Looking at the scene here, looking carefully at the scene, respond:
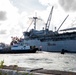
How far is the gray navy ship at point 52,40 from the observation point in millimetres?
141125

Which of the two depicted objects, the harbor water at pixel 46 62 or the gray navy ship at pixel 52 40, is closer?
the harbor water at pixel 46 62

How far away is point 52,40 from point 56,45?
5.19 metres

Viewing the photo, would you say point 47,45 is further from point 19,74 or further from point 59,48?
point 19,74

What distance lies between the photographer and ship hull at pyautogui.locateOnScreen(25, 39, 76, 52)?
464 ft

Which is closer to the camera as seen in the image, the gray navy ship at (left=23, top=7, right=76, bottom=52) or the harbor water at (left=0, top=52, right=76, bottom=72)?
the harbor water at (left=0, top=52, right=76, bottom=72)

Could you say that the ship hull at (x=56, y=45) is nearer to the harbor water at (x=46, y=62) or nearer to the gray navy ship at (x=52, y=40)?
the gray navy ship at (x=52, y=40)

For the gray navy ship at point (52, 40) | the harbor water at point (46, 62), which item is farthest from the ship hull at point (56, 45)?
the harbor water at point (46, 62)

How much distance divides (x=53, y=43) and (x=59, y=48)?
5888 millimetres

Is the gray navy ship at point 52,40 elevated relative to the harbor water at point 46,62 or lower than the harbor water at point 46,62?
elevated

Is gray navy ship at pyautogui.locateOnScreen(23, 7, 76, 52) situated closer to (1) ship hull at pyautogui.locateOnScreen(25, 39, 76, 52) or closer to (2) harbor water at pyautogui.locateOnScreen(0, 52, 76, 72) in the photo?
(1) ship hull at pyautogui.locateOnScreen(25, 39, 76, 52)

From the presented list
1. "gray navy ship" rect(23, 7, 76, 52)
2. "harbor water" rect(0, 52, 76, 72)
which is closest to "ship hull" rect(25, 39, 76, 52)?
"gray navy ship" rect(23, 7, 76, 52)

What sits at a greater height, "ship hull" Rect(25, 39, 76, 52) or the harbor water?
"ship hull" Rect(25, 39, 76, 52)

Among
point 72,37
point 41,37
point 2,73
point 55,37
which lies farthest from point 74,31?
point 2,73

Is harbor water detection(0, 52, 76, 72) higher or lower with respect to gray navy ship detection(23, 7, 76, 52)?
lower
